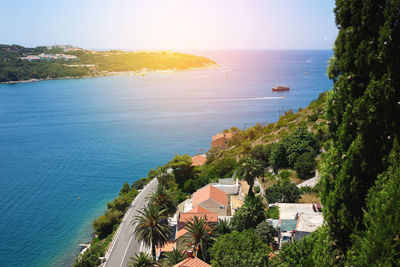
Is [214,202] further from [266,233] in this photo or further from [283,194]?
[266,233]

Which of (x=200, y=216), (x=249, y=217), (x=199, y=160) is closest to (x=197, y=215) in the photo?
(x=200, y=216)

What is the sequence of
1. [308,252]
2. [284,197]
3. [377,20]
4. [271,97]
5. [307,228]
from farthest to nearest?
1. [271,97]
2. [284,197]
3. [307,228]
4. [308,252]
5. [377,20]

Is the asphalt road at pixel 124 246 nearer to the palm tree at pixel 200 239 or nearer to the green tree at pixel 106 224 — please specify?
the green tree at pixel 106 224

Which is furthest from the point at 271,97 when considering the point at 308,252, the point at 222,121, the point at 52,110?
the point at 308,252

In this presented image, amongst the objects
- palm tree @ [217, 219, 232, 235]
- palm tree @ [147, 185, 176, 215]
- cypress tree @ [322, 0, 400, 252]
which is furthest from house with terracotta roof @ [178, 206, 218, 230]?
cypress tree @ [322, 0, 400, 252]

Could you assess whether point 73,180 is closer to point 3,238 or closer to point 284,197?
point 3,238

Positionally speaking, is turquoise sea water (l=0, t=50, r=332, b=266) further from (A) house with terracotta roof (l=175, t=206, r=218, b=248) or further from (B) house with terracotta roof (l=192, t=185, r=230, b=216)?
(B) house with terracotta roof (l=192, t=185, r=230, b=216)
